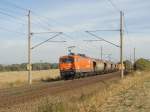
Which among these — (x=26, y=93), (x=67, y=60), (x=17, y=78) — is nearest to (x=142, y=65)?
(x=17, y=78)

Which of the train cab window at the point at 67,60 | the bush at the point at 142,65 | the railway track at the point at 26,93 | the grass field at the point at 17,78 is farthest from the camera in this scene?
the bush at the point at 142,65

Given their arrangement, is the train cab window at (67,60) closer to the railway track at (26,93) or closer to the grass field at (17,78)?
the grass field at (17,78)

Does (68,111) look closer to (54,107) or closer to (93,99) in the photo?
(54,107)

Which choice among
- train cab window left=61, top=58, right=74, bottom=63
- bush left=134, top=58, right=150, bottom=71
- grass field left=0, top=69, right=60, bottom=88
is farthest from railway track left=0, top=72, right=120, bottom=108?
bush left=134, top=58, right=150, bottom=71

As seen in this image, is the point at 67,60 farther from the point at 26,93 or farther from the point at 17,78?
the point at 26,93

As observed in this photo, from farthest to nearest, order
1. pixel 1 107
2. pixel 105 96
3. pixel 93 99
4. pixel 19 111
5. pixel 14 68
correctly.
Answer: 1. pixel 14 68
2. pixel 105 96
3. pixel 93 99
4. pixel 1 107
5. pixel 19 111

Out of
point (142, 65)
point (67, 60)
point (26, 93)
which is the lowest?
point (26, 93)

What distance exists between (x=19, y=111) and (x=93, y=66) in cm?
5745

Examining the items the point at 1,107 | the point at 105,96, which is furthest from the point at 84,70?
the point at 1,107

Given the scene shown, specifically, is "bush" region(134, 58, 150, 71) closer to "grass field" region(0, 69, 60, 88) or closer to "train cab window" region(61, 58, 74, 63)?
"grass field" region(0, 69, 60, 88)

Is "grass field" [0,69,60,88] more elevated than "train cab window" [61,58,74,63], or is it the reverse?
"train cab window" [61,58,74,63]

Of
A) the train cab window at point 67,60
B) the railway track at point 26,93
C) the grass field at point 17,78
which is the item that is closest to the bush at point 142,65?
the grass field at point 17,78

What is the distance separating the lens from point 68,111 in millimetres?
15977

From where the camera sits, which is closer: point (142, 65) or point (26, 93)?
point (26, 93)
